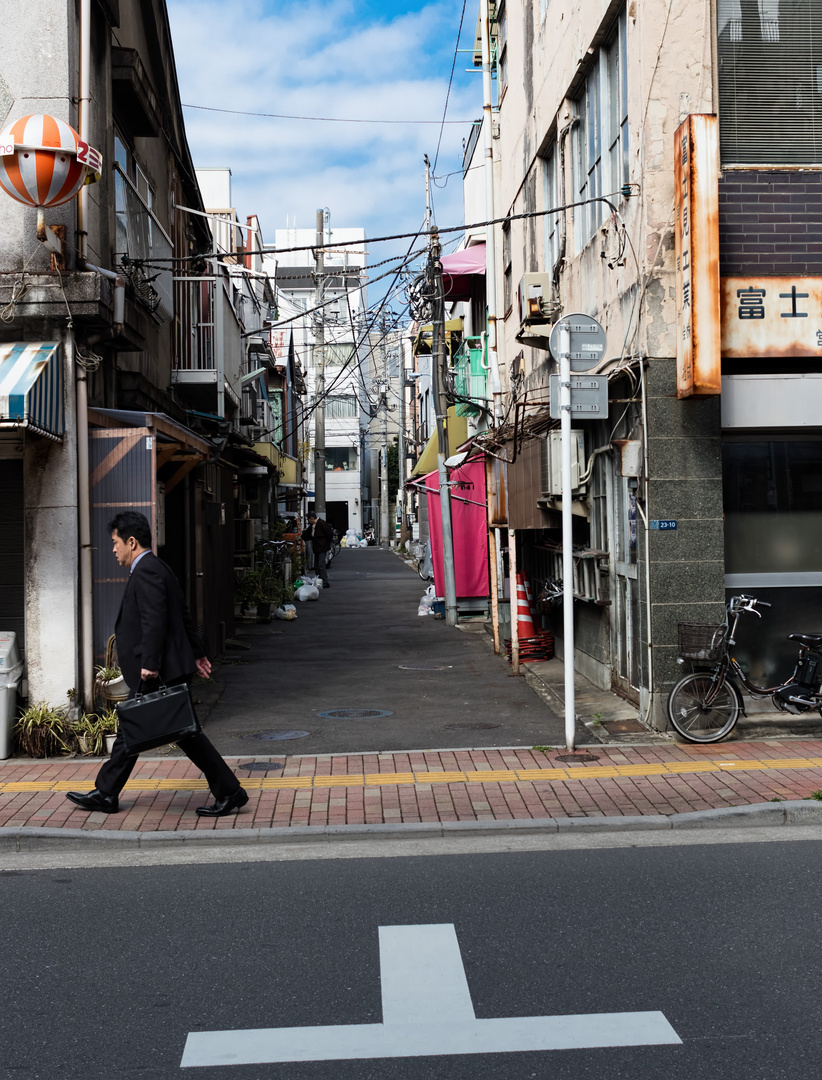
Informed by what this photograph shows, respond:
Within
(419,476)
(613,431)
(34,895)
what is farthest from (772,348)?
(419,476)

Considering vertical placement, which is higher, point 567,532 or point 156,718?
point 567,532

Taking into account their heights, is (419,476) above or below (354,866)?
above

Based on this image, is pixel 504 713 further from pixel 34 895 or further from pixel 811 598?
pixel 34 895

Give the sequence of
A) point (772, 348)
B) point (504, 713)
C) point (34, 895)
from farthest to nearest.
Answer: point (504, 713) < point (772, 348) < point (34, 895)

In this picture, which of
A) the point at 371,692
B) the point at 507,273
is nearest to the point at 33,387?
the point at 371,692

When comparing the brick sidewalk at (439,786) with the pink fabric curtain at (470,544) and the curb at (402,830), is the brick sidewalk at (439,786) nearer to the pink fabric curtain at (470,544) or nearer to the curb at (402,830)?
the curb at (402,830)

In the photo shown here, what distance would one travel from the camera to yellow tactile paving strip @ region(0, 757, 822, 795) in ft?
26.4

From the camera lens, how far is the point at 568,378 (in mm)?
8859

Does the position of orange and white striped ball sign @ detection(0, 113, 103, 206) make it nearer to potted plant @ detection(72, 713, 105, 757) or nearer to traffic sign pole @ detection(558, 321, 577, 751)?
traffic sign pole @ detection(558, 321, 577, 751)

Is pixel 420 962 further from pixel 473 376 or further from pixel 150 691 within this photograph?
pixel 473 376

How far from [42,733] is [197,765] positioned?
2.58 meters

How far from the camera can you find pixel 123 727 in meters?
6.93

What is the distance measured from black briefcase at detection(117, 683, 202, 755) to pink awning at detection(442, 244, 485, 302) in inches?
622

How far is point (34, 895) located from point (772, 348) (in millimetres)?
7330
